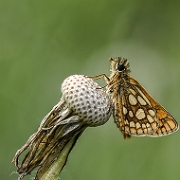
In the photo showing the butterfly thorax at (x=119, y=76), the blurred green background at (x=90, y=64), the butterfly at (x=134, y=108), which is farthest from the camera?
the blurred green background at (x=90, y=64)

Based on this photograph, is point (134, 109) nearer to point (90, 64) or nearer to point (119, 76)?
point (119, 76)

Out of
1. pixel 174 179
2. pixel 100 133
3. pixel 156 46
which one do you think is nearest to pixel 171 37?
pixel 156 46

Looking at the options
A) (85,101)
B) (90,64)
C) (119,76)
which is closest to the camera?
(85,101)

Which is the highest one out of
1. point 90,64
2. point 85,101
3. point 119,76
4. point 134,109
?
point 90,64

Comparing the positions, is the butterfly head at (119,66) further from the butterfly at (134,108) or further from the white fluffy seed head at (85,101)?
the white fluffy seed head at (85,101)

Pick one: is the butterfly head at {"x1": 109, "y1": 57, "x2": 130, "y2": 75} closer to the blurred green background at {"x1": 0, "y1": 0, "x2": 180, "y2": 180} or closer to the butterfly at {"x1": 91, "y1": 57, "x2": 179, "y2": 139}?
the butterfly at {"x1": 91, "y1": 57, "x2": 179, "y2": 139}

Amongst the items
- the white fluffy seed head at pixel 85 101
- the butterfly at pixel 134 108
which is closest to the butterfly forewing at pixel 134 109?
the butterfly at pixel 134 108

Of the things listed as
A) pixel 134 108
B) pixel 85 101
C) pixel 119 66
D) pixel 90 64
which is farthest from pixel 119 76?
pixel 90 64
